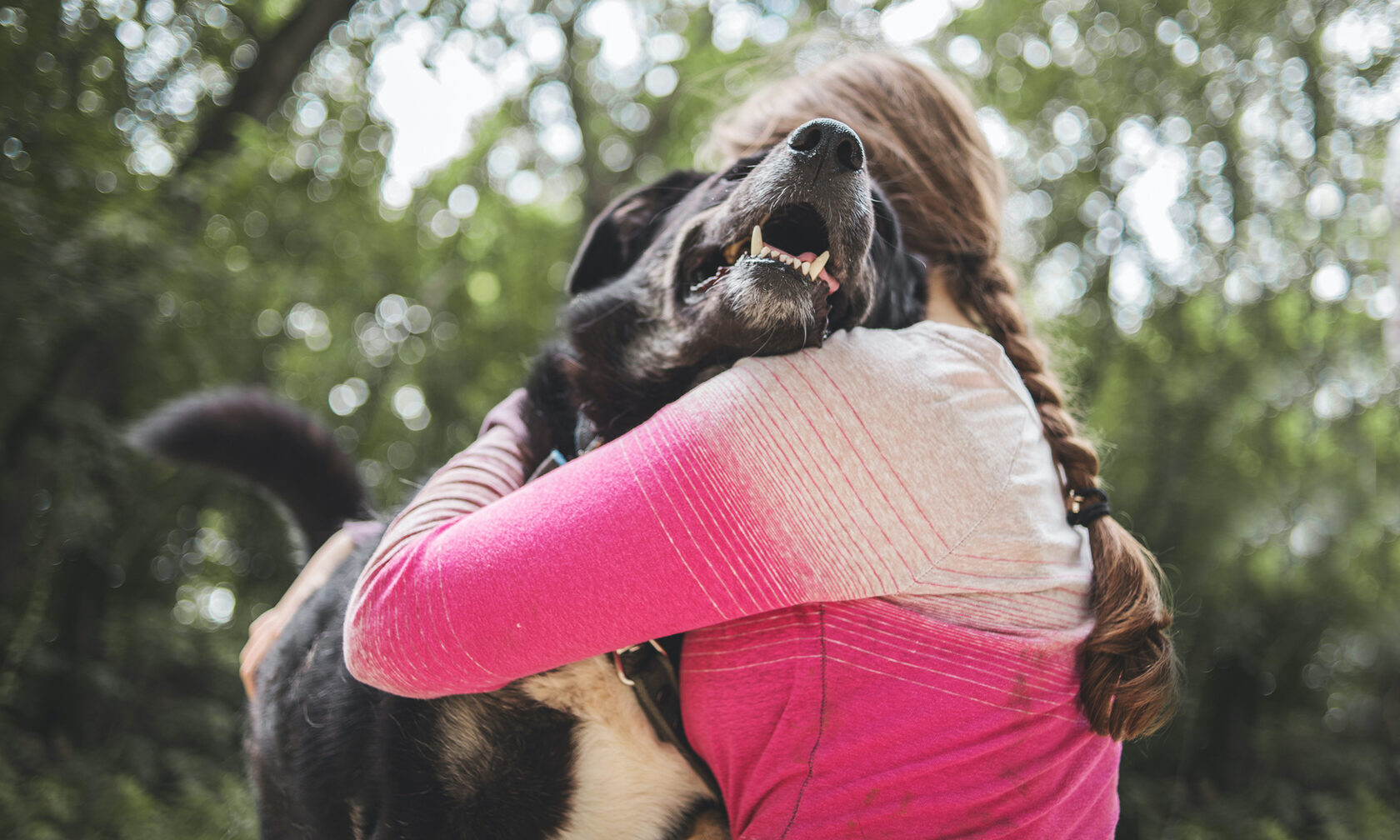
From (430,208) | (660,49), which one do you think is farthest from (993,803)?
(660,49)

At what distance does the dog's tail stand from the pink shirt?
1321 millimetres

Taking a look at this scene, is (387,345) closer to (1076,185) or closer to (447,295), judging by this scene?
(447,295)

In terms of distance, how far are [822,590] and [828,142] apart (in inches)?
29.7

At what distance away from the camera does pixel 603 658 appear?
1381 mm

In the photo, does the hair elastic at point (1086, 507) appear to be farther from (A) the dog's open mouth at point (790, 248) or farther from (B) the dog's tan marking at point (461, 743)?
(B) the dog's tan marking at point (461, 743)

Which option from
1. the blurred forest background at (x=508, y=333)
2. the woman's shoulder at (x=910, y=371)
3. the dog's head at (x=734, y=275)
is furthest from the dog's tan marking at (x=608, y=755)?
the blurred forest background at (x=508, y=333)

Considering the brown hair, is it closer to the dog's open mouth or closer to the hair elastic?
the hair elastic

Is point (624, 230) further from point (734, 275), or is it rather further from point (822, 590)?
point (822, 590)

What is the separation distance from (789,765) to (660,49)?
8255 mm

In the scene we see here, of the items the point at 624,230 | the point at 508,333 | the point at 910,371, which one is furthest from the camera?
the point at 508,333

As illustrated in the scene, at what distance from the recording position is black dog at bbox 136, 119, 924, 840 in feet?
4.50

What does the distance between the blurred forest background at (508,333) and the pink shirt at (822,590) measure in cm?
348

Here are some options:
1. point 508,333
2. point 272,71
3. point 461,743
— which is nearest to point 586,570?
point 461,743

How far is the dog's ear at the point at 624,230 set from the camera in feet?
6.52
